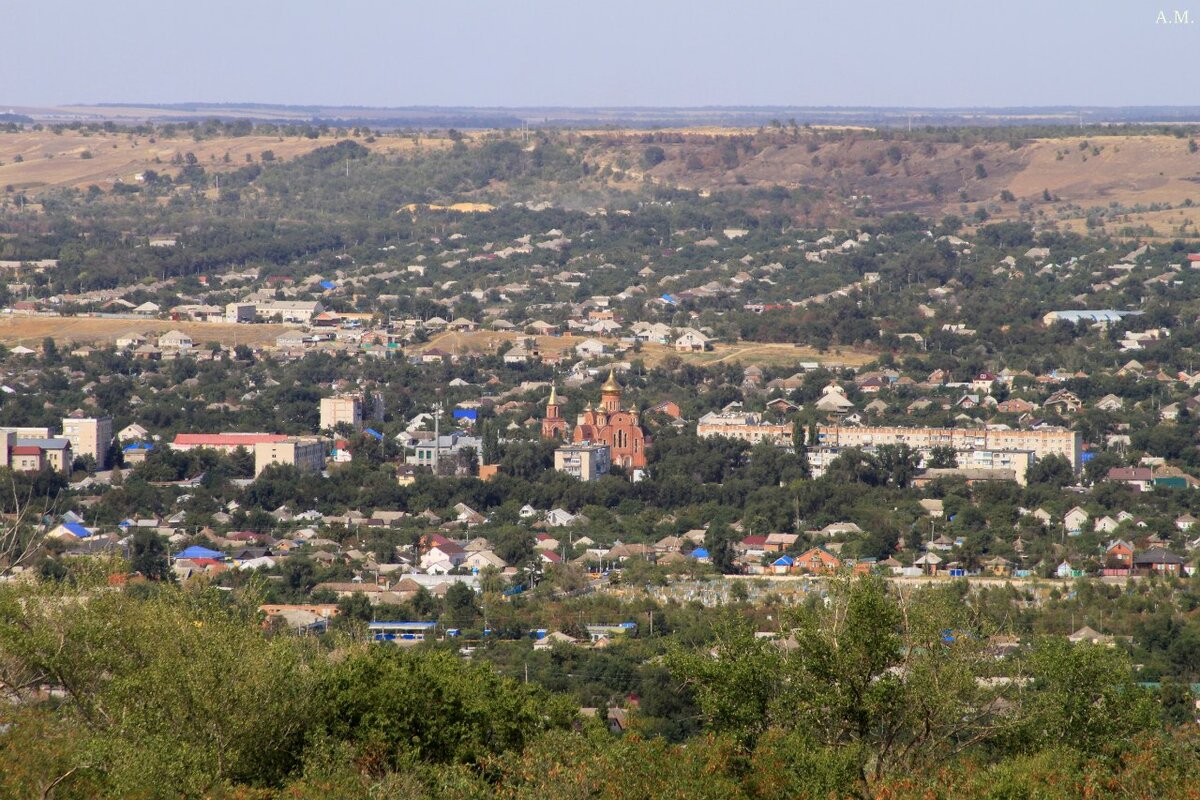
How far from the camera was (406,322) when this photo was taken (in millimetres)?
66812

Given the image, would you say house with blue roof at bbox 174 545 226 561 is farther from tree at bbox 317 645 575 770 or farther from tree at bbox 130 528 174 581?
tree at bbox 317 645 575 770

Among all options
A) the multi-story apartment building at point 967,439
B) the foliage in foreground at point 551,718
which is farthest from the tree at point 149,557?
the multi-story apartment building at point 967,439

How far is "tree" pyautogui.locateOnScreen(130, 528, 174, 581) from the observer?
3334cm

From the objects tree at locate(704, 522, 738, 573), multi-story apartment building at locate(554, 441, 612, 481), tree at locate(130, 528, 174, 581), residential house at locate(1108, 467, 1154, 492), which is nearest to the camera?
tree at locate(130, 528, 174, 581)

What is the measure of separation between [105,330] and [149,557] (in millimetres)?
29940

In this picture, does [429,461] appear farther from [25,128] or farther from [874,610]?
[25,128]

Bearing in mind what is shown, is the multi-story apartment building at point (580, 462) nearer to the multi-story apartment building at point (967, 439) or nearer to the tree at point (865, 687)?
the multi-story apartment building at point (967, 439)

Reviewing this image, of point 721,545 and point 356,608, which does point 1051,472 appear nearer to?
point 721,545

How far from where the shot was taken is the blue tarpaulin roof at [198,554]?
3556 cm

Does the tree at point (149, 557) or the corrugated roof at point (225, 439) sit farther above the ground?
the tree at point (149, 557)

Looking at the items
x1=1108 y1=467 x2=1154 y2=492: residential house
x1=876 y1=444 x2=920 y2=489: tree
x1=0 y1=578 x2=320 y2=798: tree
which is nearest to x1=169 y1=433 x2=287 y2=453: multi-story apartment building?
x1=876 y1=444 x2=920 y2=489: tree

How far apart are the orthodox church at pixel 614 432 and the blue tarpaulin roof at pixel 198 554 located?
36.6 feet

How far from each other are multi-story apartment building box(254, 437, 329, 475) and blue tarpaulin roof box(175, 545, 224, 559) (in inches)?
306

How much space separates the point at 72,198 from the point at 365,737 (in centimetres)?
8205
